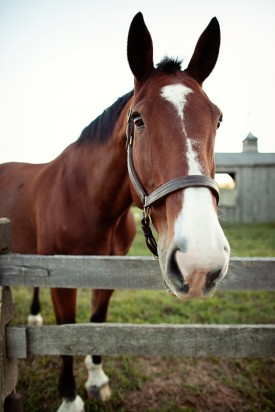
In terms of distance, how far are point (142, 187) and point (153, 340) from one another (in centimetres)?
103

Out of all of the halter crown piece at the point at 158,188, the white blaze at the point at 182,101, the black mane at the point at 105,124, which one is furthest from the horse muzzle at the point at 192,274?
the black mane at the point at 105,124

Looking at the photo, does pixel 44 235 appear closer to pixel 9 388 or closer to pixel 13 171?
pixel 9 388

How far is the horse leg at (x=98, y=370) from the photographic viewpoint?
2.62 m

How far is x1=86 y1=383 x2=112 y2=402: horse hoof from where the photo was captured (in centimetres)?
260

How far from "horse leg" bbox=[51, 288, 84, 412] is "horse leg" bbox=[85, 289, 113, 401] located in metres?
0.23

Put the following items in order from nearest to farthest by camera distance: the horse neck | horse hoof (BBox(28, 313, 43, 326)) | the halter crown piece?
1. the halter crown piece
2. the horse neck
3. horse hoof (BBox(28, 313, 43, 326))

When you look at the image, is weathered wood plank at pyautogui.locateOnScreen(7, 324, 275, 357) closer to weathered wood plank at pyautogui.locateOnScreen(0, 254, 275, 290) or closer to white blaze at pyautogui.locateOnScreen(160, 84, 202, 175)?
weathered wood plank at pyautogui.locateOnScreen(0, 254, 275, 290)

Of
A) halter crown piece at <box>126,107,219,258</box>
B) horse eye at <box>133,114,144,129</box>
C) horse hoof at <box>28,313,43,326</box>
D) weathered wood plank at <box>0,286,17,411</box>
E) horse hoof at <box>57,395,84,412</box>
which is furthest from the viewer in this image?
horse hoof at <box>28,313,43,326</box>

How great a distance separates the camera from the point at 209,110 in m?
1.48

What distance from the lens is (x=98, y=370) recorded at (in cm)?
274

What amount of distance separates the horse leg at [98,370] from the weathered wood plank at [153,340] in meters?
0.95

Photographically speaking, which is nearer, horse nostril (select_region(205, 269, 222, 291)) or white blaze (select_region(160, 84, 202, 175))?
horse nostril (select_region(205, 269, 222, 291))

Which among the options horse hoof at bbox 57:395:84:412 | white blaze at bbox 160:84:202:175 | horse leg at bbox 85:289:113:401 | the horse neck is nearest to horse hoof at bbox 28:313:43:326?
horse leg at bbox 85:289:113:401

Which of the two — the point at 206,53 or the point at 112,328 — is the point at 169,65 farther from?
the point at 112,328
